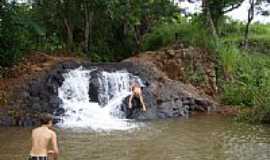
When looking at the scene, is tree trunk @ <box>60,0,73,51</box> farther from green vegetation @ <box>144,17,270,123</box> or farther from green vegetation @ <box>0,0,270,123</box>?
green vegetation @ <box>144,17,270,123</box>

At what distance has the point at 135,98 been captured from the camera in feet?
87.5

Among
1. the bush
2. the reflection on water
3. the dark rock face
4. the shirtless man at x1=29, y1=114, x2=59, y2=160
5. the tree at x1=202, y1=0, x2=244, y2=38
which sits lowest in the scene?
the reflection on water

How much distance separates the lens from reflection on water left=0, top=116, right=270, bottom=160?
1697cm

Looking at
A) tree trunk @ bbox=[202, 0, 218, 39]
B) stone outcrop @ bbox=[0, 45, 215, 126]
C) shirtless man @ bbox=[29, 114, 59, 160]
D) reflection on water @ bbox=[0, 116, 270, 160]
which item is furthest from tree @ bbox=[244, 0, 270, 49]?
shirtless man @ bbox=[29, 114, 59, 160]

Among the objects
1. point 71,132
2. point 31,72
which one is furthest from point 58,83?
point 71,132

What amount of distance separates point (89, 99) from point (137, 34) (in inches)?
514

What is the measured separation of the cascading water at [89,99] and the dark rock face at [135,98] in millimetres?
268

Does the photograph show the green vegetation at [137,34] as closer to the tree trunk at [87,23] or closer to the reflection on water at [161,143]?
the tree trunk at [87,23]

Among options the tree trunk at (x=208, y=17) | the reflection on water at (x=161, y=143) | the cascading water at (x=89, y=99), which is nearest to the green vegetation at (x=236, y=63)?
the tree trunk at (x=208, y=17)

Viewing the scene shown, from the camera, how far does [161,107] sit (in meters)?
26.8

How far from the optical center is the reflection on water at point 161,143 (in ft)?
55.7

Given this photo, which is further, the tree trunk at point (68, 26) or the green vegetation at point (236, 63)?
the tree trunk at point (68, 26)

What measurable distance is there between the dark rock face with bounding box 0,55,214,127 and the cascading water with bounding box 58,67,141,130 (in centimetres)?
27

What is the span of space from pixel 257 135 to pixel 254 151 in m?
3.38
